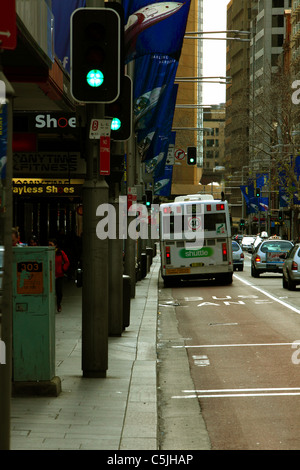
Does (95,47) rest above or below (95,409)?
above

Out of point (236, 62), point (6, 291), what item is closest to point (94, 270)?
point (6, 291)

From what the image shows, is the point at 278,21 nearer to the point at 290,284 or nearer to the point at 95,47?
the point at 290,284

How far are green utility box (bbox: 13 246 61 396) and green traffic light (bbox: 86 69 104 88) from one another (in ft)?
6.61

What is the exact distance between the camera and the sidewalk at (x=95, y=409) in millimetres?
8133

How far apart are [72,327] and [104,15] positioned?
29.9 ft

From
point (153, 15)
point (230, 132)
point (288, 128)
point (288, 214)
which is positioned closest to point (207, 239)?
point (153, 15)

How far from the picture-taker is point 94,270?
38.7 ft

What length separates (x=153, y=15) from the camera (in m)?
21.9

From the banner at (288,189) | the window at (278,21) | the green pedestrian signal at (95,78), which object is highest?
the window at (278,21)

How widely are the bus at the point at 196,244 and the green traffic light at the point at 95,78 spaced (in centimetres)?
2497

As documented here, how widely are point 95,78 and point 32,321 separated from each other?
2843mm

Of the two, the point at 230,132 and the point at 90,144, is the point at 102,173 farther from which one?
the point at 230,132

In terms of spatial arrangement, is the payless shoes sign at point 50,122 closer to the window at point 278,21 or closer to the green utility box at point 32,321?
the green utility box at point 32,321

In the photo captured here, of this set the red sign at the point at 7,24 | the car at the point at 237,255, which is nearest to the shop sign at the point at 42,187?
the red sign at the point at 7,24
